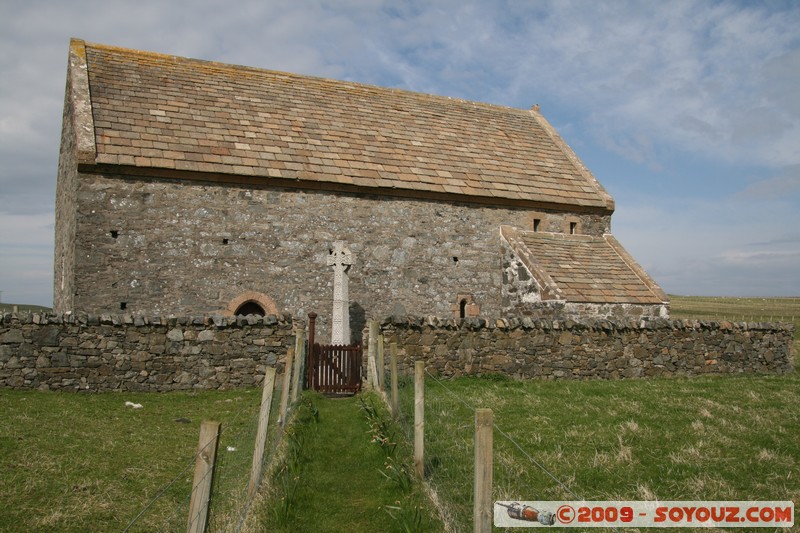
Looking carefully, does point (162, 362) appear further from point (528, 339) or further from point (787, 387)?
point (787, 387)

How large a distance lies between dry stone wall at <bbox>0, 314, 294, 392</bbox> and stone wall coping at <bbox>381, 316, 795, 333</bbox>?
253 cm

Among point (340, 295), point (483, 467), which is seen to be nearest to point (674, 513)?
point (483, 467)

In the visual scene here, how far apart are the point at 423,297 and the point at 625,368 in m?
5.68

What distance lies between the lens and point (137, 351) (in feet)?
38.5

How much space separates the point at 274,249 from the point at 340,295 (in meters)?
2.28

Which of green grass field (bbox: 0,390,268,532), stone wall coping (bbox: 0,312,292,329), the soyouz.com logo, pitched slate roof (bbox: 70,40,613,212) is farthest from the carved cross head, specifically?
the soyouz.com logo

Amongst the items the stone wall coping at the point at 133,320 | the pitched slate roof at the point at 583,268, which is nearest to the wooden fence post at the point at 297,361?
the stone wall coping at the point at 133,320

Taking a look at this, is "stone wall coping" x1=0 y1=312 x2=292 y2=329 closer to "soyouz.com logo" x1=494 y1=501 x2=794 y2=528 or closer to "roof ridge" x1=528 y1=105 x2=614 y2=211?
"soyouz.com logo" x1=494 y1=501 x2=794 y2=528

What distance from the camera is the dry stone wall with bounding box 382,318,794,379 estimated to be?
512 inches

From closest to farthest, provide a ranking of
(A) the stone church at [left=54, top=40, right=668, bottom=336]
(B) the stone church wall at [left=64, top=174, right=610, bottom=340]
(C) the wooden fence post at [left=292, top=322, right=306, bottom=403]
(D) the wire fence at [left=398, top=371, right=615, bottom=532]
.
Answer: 1. (D) the wire fence at [left=398, top=371, right=615, bottom=532]
2. (C) the wooden fence post at [left=292, top=322, right=306, bottom=403]
3. (B) the stone church wall at [left=64, top=174, right=610, bottom=340]
4. (A) the stone church at [left=54, top=40, right=668, bottom=336]

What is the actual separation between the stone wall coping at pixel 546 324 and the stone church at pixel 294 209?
5.97ft

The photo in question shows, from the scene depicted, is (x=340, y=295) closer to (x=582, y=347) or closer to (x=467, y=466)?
(x=582, y=347)

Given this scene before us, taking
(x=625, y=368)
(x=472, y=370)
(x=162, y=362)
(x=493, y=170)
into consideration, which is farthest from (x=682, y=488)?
(x=493, y=170)

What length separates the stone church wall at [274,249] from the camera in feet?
47.5
